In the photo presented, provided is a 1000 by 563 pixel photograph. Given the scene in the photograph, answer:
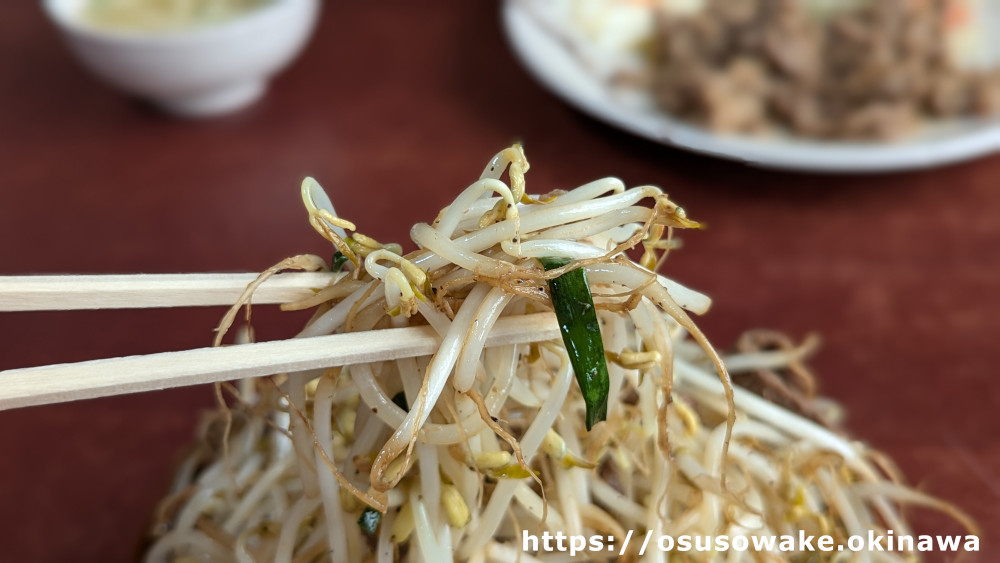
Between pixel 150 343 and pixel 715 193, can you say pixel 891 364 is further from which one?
pixel 150 343

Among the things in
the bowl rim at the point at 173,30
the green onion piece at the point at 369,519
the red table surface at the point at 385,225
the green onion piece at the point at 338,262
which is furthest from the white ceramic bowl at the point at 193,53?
the green onion piece at the point at 369,519

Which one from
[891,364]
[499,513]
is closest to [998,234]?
[891,364]

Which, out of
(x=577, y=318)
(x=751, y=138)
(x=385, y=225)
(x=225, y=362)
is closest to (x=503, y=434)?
(x=577, y=318)

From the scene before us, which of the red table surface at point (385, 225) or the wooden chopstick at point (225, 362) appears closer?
the wooden chopstick at point (225, 362)

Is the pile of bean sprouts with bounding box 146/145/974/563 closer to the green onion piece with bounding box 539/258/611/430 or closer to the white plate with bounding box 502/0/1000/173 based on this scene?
the green onion piece with bounding box 539/258/611/430

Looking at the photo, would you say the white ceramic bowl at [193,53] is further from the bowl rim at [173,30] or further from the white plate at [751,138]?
the white plate at [751,138]
